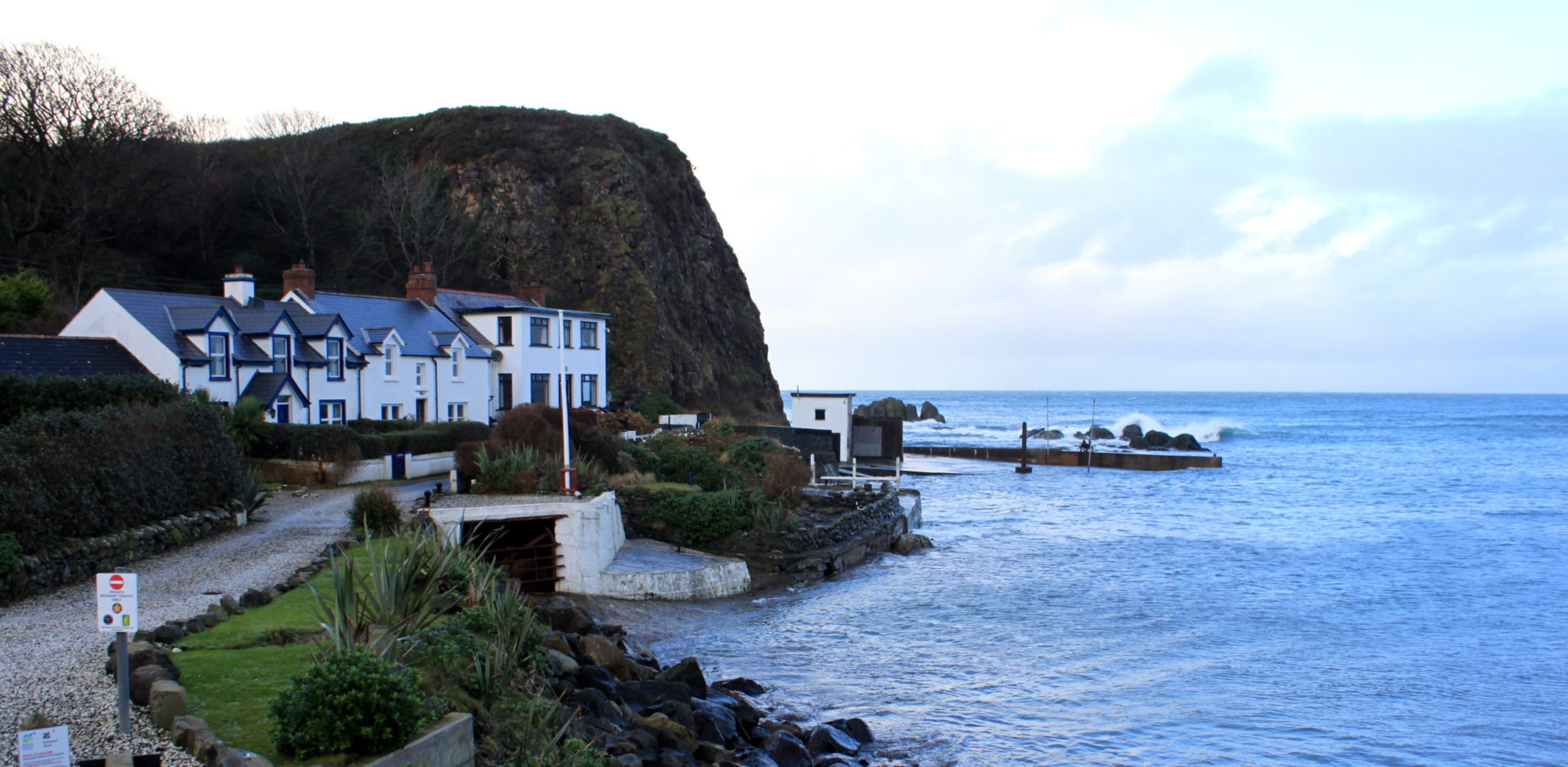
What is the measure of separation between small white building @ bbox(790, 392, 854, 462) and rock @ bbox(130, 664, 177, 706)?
4761 centimetres

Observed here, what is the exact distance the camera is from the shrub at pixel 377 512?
2108 centimetres

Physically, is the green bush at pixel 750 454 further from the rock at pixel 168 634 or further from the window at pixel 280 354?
the rock at pixel 168 634

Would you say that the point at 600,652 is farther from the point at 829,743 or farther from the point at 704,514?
the point at 704,514

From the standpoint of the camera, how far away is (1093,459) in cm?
7306

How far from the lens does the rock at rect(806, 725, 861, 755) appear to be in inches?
596

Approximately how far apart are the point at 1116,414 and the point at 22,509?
15670 centimetres

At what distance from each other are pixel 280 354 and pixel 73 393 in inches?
502

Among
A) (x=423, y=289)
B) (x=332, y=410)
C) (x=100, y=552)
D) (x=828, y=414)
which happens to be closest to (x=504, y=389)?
(x=423, y=289)

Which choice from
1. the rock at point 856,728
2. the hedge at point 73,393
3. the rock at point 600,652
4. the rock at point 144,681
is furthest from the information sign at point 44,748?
the hedge at point 73,393

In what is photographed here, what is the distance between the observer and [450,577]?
1503 centimetres

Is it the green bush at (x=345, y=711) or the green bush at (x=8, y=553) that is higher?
the green bush at (x=8, y=553)

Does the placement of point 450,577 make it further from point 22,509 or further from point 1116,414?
point 1116,414

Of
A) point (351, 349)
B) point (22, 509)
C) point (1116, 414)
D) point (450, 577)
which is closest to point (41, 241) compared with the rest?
point (351, 349)

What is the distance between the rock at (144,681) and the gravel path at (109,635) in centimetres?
19
